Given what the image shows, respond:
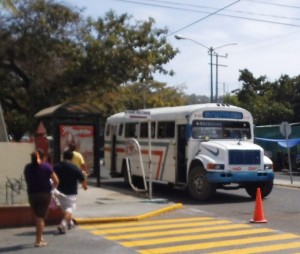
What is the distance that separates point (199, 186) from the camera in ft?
56.3

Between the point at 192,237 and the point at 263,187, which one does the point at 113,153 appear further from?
the point at 192,237

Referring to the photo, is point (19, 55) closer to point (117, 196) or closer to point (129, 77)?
point (129, 77)

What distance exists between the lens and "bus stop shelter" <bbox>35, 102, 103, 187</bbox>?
18.1 metres

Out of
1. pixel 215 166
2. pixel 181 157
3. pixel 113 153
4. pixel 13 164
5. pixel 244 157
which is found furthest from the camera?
pixel 113 153

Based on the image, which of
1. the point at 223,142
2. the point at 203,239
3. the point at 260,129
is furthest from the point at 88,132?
the point at 260,129

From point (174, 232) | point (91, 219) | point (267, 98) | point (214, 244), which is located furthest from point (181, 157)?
point (267, 98)

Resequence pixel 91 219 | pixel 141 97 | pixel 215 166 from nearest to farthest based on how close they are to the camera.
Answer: pixel 91 219 < pixel 215 166 < pixel 141 97

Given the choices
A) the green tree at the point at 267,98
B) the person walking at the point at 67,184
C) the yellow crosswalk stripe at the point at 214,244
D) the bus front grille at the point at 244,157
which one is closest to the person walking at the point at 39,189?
the person walking at the point at 67,184

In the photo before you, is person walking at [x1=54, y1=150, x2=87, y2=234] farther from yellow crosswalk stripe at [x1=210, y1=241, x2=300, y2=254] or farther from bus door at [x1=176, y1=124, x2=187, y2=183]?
bus door at [x1=176, y1=124, x2=187, y2=183]

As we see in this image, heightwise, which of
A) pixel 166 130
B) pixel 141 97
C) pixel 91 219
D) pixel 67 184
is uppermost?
pixel 141 97

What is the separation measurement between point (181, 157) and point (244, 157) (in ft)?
6.81

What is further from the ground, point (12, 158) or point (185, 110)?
point (185, 110)

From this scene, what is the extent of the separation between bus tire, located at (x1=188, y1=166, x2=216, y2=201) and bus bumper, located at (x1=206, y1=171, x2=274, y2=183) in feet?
0.86

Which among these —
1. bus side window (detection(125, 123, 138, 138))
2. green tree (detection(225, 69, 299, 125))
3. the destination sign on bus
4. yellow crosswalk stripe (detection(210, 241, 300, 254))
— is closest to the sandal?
yellow crosswalk stripe (detection(210, 241, 300, 254))
